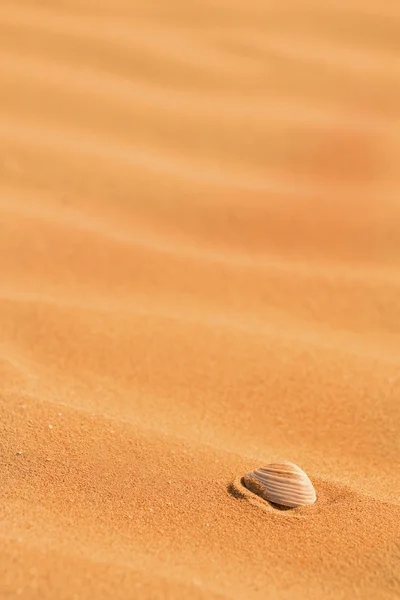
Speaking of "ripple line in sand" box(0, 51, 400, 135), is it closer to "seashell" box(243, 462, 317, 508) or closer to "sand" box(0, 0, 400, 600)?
"sand" box(0, 0, 400, 600)

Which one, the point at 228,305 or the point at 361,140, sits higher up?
the point at 361,140

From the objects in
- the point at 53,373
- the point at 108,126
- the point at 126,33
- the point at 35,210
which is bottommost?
the point at 53,373

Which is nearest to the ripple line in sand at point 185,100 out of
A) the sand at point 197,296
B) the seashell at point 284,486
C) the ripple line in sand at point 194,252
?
the sand at point 197,296

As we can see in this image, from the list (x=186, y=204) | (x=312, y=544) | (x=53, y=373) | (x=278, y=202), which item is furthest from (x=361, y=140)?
(x=312, y=544)

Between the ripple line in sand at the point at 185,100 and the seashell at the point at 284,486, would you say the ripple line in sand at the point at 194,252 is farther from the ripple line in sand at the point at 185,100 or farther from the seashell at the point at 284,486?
the seashell at the point at 284,486

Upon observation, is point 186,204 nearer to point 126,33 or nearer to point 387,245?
point 387,245

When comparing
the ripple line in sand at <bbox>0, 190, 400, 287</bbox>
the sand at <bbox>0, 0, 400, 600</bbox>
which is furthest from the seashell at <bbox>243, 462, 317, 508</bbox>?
the ripple line in sand at <bbox>0, 190, 400, 287</bbox>

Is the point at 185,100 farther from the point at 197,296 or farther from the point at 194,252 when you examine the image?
the point at 197,296

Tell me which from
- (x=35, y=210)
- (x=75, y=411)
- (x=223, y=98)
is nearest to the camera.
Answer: (x=75, y=411)
